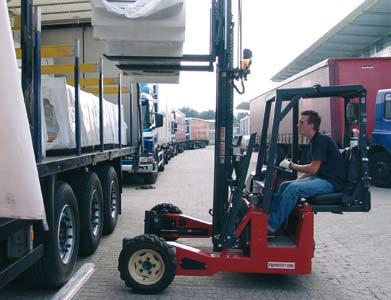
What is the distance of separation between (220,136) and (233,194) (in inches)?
26.2

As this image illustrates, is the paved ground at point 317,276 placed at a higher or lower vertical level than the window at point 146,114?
lower

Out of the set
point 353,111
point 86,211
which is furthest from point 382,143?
point 86,211

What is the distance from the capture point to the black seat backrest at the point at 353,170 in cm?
527

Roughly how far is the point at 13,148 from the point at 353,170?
154 inches

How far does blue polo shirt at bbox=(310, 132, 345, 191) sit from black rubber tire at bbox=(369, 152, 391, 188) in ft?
32.4

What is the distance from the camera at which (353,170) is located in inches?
208

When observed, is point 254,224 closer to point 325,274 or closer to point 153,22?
point 325,274

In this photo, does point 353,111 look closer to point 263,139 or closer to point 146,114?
point 263,139

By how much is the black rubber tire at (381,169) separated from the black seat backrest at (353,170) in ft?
32.4

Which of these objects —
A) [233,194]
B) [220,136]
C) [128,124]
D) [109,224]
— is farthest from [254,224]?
[128,124]

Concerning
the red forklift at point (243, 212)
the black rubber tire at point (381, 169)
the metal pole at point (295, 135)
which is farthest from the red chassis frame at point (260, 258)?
the black rubber tire at point (381, 169)

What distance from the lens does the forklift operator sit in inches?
209

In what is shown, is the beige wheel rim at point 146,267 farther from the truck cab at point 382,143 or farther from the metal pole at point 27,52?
the truck cab at point 382,143

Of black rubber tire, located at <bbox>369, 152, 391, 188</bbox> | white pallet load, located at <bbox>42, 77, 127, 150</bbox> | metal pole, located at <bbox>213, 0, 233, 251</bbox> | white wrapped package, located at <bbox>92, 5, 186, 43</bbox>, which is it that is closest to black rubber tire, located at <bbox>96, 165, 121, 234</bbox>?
white pallet load, located at <bbox>42, 77, 127, 150</bbox>
